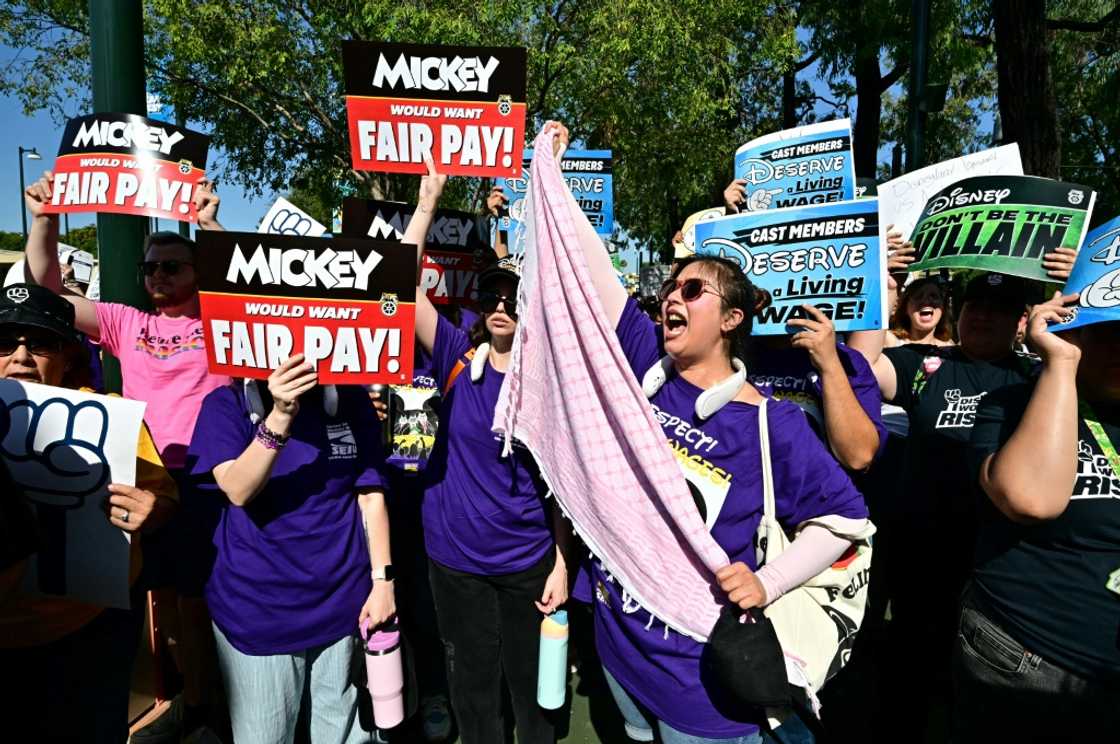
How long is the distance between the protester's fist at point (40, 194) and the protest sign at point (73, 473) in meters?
1.68

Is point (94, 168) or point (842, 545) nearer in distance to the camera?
point (842, 545)

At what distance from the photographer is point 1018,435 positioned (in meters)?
1.86

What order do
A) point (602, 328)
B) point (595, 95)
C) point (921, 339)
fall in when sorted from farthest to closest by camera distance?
point (595, 95)
point (921, 339)
point (602, 328)

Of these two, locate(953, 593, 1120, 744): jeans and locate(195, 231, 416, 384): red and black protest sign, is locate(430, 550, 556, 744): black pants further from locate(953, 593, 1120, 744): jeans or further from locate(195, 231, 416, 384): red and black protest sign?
locate(953, 593, 1120, 744): jeans

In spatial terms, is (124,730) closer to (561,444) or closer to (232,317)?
(232,317)

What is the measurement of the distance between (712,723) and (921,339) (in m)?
3.07

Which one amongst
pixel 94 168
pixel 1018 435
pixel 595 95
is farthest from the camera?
pixel 595 95

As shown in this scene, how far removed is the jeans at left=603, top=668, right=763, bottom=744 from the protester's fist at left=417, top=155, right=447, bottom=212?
2.02 meters

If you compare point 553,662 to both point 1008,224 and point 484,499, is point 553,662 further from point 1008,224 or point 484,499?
point 1008,224

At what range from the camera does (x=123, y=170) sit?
3.15 metres

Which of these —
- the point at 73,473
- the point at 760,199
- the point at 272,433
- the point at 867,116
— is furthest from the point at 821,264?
the point at 867,116

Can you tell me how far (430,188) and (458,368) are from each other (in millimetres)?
855

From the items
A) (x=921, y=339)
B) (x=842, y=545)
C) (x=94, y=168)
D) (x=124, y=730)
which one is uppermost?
(x=94, y=168)

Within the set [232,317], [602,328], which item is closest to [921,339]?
Answer: [602,328]
